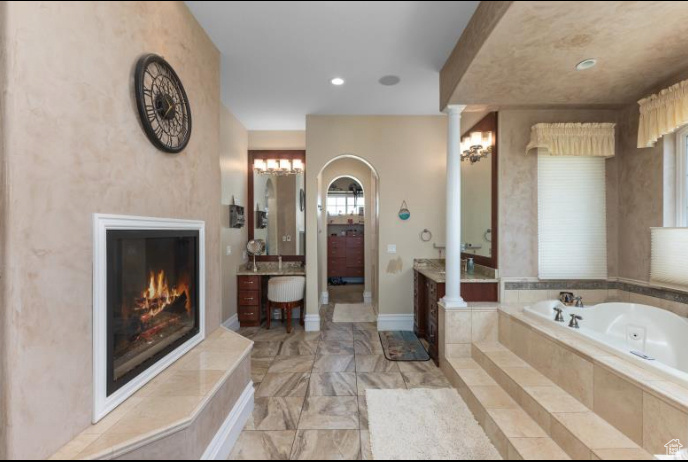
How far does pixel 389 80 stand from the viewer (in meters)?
2.76

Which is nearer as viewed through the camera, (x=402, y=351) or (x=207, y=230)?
(x=207, y=230)

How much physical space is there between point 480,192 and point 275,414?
9.63 feet

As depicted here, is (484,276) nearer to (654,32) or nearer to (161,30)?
(654,32)

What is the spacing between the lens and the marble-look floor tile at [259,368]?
8.58 ft

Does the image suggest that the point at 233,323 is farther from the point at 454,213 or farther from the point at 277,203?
the point at 454,213

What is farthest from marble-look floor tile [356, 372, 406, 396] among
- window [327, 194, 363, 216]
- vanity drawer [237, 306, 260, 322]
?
window [327, 194, 363, 216]

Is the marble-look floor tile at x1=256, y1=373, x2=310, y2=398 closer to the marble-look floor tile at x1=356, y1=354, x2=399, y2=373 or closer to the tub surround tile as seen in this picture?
the marble-look floor tile at x1=356, y1=354, x2=399, y2=373

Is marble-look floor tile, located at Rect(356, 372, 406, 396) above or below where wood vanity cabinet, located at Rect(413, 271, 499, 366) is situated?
below

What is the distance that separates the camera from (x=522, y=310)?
2648mm

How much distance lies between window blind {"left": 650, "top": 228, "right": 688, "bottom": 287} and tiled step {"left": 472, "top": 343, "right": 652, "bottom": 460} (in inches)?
51.6

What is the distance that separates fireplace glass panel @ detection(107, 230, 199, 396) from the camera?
1.22 metres

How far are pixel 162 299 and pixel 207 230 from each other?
0.58 metres

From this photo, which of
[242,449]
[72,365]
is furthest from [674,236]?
[72,365]

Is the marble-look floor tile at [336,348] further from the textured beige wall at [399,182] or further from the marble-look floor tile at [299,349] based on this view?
the textured beige wall at [399,182]
